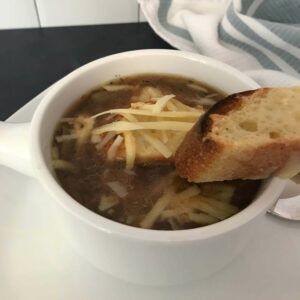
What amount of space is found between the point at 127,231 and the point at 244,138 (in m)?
0.20

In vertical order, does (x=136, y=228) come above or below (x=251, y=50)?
above

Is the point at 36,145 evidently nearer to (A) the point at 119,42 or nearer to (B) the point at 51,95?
(B) the point at 51,95

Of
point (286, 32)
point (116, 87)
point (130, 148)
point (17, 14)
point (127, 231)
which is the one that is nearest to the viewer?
point (127, 231)

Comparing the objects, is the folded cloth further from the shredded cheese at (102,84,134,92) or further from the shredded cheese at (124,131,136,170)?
the shredded cheese at (124,131,136,170)

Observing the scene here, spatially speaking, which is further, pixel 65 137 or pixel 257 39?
pixel 257 39

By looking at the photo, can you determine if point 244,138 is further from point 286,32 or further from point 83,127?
point 286,32

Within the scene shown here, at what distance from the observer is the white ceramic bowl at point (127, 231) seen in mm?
653

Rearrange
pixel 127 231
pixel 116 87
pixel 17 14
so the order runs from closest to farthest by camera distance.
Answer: pixel 127 231 → pixel 116 87 → pixel 17 14

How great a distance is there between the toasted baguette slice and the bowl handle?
0.23 metres

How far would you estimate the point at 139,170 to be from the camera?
0.78 meters

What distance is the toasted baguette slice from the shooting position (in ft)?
2.19

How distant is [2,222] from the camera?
2.70 ft

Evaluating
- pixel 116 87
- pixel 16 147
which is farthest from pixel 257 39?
pixel 16 147

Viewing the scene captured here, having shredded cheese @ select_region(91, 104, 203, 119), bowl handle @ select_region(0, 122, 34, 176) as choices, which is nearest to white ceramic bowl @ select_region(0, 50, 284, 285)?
bowl handle @ select_region(0, 122, 34, 176)
